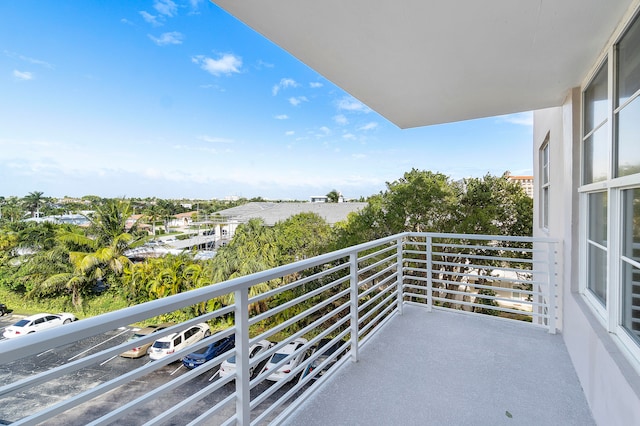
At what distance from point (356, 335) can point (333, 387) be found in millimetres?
449

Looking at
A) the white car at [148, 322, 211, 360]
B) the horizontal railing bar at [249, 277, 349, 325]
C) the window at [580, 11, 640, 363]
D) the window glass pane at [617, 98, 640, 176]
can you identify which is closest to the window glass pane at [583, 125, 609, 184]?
the window at [580, 11, 640, 363]

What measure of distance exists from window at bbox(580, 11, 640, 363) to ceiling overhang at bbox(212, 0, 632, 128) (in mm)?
225

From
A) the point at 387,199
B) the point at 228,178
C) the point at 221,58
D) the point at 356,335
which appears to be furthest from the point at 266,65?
the point at 356,335

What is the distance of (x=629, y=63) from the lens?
5.24ft

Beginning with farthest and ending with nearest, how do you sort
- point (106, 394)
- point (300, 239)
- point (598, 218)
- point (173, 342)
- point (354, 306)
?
1. point (300, 239)
2. point (173, 342)
3. point (106, 394)
4. point (354, 306)
5. point (598, 218)

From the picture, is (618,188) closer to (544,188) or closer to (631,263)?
(631,263)

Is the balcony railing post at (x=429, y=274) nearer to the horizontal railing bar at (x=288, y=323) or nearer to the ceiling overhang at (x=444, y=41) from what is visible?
the ceiling overhang at (x=444, y=41)

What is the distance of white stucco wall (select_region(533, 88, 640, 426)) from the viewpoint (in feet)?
4.59

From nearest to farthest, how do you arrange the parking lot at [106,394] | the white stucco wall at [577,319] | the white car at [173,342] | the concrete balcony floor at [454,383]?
the white stucco wall at [577,319]
the concrete balcony floor at [454,383]
the parking lot at [106,394]
the white car at [173,342]

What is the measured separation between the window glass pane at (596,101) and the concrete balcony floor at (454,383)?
182cm

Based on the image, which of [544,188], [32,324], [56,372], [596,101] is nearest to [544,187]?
[544,188]

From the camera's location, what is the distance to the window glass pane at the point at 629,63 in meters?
1.50

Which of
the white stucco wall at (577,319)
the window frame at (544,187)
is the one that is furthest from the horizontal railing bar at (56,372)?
the window frame at (544,187)

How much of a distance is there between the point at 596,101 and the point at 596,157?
41 cm
